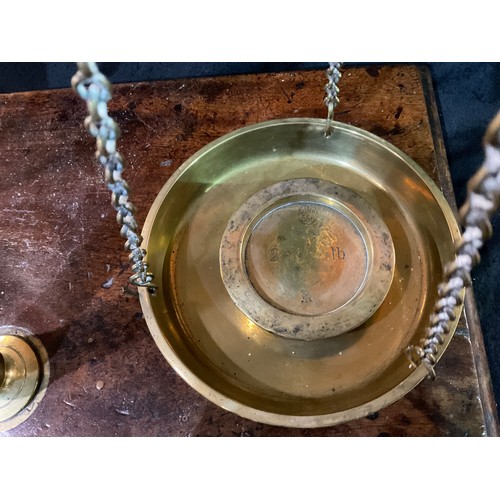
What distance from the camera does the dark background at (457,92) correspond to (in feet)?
3.35

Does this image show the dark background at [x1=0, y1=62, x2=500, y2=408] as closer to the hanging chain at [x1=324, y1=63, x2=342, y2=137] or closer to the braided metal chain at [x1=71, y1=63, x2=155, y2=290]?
the hanging chain at [x1=324, y1=63, x2=342, y2=137]

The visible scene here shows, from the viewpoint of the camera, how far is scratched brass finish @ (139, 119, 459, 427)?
2.15 feet

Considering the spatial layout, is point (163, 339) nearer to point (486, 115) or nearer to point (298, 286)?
point (298, 286)

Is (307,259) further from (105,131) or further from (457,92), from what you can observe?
(457,92)

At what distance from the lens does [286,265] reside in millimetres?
713

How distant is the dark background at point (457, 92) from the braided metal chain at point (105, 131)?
0.63 meters

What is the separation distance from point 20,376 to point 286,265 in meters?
0.41

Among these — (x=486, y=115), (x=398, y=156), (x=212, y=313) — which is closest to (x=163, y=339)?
(x=212, y=313)

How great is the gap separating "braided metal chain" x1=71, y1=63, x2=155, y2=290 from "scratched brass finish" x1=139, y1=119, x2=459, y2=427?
151 mm

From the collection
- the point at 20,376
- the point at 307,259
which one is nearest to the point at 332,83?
the point at 307,259

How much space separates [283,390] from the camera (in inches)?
26.1

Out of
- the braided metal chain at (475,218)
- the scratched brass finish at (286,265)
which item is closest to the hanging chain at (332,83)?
the scratched brass finish at (286,265)

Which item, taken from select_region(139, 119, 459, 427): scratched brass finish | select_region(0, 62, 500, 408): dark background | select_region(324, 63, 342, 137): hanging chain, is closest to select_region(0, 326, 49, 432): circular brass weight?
select_region(139, 119, 459, 427): scratched brass finish

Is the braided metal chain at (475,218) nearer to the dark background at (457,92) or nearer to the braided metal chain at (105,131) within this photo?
the braided metal chain at (105,131)
